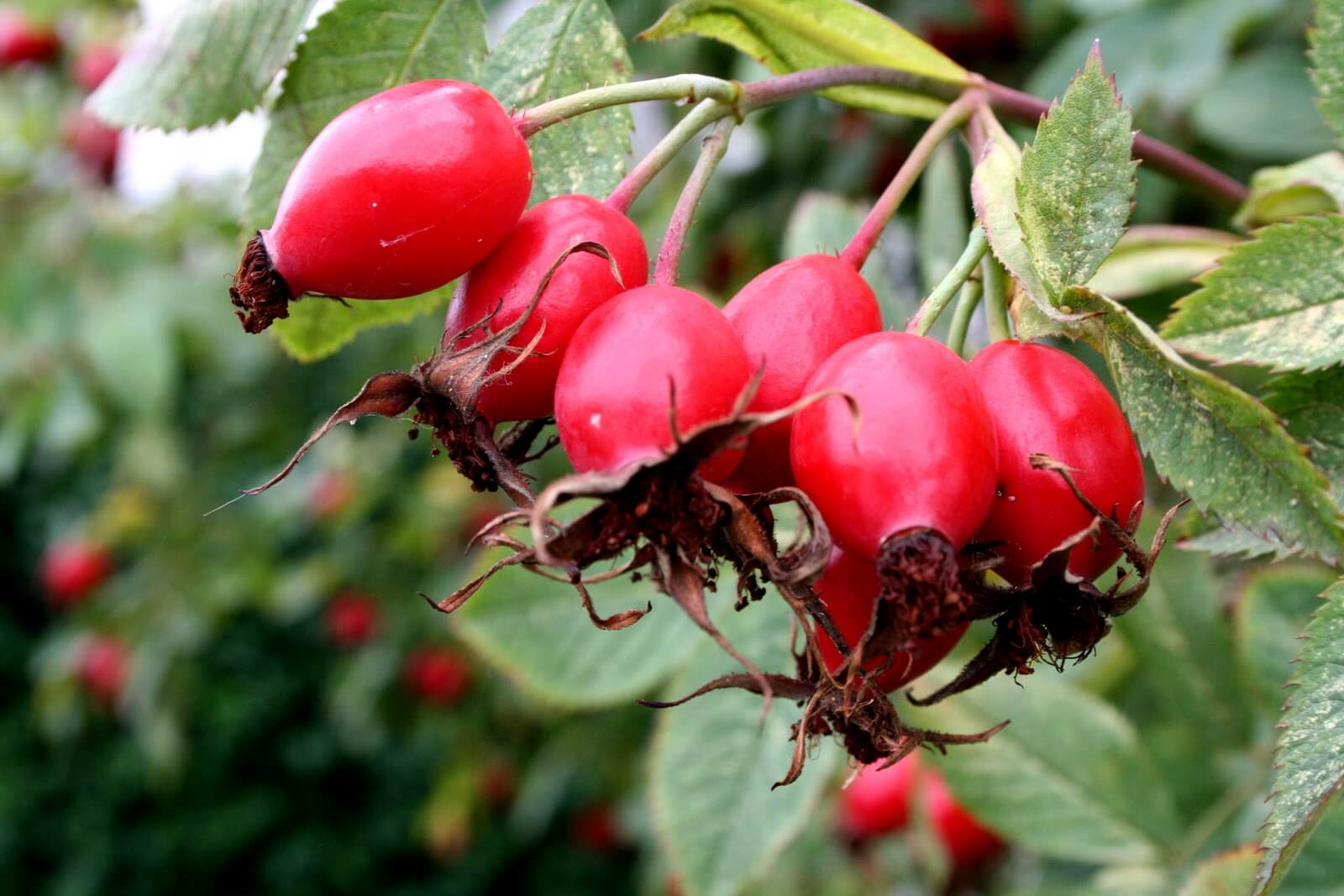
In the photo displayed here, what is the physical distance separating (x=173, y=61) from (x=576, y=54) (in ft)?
1.62

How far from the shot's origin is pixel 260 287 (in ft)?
3.21

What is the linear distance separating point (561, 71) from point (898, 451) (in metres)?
0.60

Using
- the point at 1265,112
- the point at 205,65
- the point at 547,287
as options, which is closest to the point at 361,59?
the point at 205,65

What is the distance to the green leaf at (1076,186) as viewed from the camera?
89 cm

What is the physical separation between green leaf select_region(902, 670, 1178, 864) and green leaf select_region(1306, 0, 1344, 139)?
94 cm

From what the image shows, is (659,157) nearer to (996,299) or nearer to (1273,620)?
(996,299)

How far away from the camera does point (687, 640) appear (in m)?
1.72

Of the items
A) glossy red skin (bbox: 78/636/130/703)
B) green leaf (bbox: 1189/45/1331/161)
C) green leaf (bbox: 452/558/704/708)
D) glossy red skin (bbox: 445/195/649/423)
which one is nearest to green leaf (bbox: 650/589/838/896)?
green leaf (bbox: 452/558/704/708)

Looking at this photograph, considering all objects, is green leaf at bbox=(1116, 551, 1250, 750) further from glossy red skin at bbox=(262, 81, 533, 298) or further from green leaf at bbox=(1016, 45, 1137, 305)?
glossy red skin at bbox=(262, 81, 533, 298)

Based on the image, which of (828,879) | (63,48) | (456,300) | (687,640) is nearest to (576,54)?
(456,300)

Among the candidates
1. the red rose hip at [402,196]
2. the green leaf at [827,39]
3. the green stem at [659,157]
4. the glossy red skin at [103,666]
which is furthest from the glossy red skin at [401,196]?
the glossy red skin at [103,666]

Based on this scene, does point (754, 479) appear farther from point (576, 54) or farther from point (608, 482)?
point (576, 54)

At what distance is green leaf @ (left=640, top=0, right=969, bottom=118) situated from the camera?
1146 mm

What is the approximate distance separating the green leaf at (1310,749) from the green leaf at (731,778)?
777 millimetres
